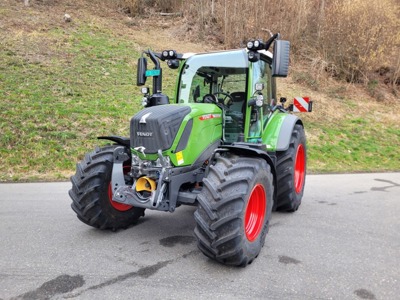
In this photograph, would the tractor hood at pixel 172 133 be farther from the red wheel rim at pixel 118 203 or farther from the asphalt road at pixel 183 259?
the asphalt road at pixel 183 259

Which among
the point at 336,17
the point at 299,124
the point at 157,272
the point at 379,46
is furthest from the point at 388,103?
the point at 157,272

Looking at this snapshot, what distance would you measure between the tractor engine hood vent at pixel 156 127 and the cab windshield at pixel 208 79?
1.12m

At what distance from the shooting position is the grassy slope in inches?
360

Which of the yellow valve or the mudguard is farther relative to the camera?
the mudguard

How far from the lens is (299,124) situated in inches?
233

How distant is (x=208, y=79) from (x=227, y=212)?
2312mm

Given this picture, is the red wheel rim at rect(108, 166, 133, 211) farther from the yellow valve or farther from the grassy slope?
the grassy slope

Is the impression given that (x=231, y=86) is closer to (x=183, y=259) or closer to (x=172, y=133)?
(x=172, y=133)

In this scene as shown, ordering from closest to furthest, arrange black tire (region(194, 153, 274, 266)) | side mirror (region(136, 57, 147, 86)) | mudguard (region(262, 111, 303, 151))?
black tire (region(194, 153, 274, 266)) < side mirror (region(136, 57, 147, 86)) < mudguard (region(262, 111, 303, 151))

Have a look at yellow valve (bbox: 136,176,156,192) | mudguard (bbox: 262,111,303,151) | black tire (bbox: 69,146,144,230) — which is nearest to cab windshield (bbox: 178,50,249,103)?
mudguard (bbox: 262,111,303,151)

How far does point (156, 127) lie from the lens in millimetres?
3648

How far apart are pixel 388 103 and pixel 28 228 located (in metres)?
16.5

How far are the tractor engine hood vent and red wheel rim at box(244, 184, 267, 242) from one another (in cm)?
101

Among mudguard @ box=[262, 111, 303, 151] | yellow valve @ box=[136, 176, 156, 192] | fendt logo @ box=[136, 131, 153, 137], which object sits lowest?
yellow valve @ box=[136, 176, 156, 192]
